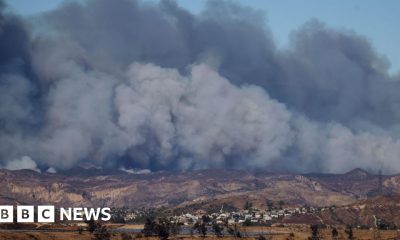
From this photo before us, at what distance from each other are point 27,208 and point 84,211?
16.5m

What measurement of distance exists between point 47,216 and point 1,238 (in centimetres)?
1427

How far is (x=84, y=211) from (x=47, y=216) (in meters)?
11.5

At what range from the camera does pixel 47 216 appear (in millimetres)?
190000

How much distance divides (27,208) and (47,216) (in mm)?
12358

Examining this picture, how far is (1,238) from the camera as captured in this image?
192 m

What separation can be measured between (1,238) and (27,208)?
11.8 metres

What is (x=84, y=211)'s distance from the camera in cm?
19762

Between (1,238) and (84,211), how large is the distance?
2319 centimetres

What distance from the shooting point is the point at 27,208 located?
200 metres
